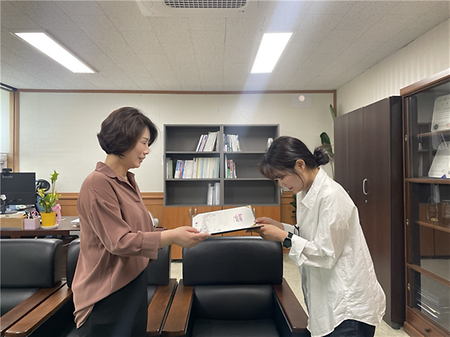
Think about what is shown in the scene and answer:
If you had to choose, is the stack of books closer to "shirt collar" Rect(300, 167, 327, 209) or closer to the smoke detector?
the smoke detector

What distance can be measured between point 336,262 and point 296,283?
2.48 metres

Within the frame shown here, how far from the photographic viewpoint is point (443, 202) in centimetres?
204

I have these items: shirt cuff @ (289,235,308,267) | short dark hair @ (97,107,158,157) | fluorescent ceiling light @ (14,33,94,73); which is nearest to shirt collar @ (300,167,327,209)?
shirt cuff @ (289,235,308,267)

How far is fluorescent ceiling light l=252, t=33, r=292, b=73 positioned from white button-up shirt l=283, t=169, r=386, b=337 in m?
1.94

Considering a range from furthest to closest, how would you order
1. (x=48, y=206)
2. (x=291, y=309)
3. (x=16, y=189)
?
(x=16, y=189) → (x=48, y=206) → (x=291, y=309)

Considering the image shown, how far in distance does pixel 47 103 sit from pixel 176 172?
248 centimetres

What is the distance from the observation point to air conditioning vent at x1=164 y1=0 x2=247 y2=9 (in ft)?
6.22

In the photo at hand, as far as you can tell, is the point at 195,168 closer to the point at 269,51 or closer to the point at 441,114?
the point at 269,51

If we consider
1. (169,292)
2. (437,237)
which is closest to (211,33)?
(169,292)

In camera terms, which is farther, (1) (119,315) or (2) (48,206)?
(2) (48,206)

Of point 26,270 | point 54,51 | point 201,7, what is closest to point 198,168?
point 54,51

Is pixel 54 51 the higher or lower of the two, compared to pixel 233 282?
higher

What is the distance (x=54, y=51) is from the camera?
2.98 metres

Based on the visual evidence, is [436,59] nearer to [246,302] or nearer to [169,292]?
[246,302]
